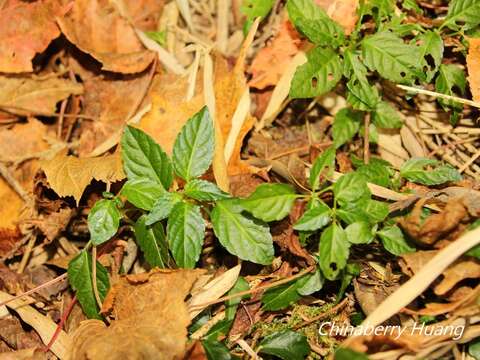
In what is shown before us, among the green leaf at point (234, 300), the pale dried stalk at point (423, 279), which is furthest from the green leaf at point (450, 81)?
the green leaf at point (234, 300)

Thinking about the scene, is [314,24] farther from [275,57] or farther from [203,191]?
[203,191]

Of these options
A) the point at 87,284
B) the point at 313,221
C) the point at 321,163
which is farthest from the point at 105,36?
the point at 313,221

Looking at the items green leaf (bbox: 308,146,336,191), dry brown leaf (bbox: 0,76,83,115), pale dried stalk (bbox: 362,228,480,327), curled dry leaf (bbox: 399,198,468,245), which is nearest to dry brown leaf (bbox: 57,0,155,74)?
dry brown leaf (bbox: 0,76,83,115)

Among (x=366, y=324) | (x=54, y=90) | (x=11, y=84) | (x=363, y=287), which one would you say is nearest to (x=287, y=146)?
(x=363, y=287)

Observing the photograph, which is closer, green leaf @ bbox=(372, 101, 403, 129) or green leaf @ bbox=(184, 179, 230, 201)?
green leaf @ bbox=(184, 179, 230, 201)

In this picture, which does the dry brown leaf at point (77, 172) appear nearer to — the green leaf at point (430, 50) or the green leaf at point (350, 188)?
the green leaf at point (350, 188)

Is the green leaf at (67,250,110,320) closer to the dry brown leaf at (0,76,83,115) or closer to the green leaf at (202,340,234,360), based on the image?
the green leaf at (202,340,234,360)
